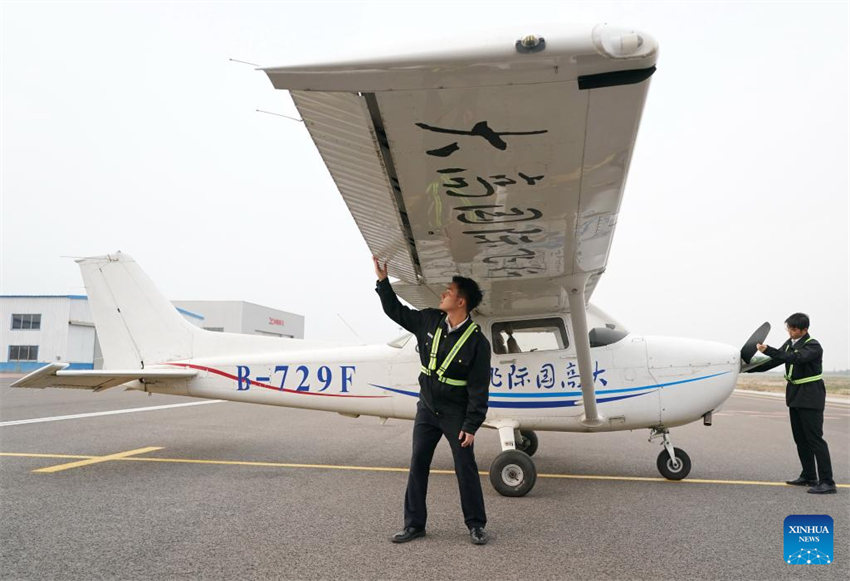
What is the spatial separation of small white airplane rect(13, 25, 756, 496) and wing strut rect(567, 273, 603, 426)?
0.02 m

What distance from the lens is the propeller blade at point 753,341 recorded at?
526 cm

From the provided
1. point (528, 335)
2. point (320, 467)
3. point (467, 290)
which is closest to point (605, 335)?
point (528, 335)

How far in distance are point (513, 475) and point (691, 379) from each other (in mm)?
2092

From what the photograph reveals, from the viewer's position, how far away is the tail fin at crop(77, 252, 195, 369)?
6.40 m

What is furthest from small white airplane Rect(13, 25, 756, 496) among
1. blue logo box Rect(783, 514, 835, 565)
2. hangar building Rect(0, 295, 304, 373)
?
hangar building Rect(0, 295, 304, 373)

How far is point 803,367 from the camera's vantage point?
5133 mm

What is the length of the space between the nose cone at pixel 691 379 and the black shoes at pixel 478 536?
2.77 m

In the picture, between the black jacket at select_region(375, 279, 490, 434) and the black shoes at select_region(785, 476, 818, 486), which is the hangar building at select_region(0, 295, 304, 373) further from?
the black shoes at select_region(785, 476, 818, 486)

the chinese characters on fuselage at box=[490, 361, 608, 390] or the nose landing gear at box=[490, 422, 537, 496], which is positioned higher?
the chinese characters on fuselage at box=[490, 361, 608, 390]

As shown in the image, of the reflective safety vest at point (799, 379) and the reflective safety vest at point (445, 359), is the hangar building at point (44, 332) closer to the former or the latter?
the reflective safety vest at point (445, 359)

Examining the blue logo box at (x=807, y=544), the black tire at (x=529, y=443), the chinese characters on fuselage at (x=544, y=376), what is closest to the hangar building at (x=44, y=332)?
the black tire at (x=529, y=443)

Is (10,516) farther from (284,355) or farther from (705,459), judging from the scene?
(705,459)

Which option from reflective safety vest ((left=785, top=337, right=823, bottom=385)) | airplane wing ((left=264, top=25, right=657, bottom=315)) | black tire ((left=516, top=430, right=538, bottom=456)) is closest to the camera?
airplane wing ((left=264, top=25, right=657, bottom=315))

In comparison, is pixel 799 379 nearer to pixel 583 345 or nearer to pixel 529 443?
pixel 583 345
